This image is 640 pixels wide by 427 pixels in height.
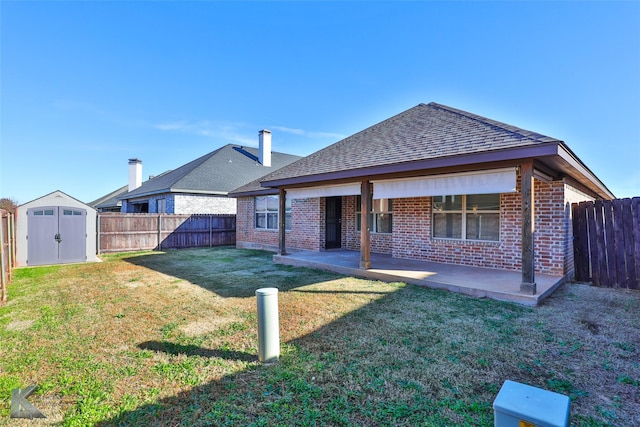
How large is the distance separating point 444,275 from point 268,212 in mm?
8609

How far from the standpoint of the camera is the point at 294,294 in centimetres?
619

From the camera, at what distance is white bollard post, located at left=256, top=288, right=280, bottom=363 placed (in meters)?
3.44

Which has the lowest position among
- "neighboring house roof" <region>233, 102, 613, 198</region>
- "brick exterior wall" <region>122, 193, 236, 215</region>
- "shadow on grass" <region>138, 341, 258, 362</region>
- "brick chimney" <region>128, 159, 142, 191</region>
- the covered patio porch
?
"shadow on grass" <region>138, 341, 258, 362</region>

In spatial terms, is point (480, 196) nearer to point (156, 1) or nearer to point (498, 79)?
point (498, 79)

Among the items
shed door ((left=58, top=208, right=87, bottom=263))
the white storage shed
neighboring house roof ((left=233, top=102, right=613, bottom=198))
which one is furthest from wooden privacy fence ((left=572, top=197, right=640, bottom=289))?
shed door ((left=58, top=208, right=87, bottom=263))

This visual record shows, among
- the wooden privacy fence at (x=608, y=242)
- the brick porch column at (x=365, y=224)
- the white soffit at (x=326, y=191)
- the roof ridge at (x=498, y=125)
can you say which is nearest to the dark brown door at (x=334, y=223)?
the white soffit at (x=326, y=191)

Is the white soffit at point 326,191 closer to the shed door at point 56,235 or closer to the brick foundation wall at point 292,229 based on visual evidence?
the brick foundation wall at point 292,229

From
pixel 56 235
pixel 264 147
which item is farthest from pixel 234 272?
pixel 264 147

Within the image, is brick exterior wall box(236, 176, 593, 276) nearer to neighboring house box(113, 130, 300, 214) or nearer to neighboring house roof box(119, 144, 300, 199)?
neighboring house box(113, 130, 300, 214)

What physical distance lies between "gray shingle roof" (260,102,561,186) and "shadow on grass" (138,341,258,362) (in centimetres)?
500

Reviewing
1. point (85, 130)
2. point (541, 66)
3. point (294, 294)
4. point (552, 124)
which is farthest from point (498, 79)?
point (85, 130)

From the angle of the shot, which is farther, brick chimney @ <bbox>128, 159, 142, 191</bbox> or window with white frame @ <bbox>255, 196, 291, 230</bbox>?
brick chimney @ <bbox>128, 159, 142, 191</bbox>

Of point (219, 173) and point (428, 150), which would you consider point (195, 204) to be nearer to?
point (219, 173)

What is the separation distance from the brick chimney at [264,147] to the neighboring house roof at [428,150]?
35.5ft
